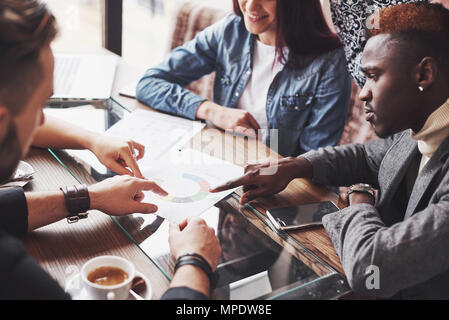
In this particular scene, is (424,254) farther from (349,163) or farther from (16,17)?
(16,17)

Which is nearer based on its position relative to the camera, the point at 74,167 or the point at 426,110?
the point at 426,110

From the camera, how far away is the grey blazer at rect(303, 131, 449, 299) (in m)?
0.85

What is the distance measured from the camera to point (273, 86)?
1740 millimetres

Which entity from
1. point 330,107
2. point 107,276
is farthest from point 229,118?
point 107,276

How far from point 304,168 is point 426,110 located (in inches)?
14.4

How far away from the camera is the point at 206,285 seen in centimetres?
82

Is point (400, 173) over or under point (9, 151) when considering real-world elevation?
under

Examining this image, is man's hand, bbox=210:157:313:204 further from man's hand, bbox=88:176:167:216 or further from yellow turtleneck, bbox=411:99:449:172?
yellow turtleneck, bbox=411:99:449:172

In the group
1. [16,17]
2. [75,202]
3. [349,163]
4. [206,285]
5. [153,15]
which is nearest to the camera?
[16,17]

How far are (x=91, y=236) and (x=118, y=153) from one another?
13.1 inches

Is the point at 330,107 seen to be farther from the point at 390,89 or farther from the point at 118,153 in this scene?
the point at 118,153

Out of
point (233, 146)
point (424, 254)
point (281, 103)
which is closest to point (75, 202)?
point (233, 146)

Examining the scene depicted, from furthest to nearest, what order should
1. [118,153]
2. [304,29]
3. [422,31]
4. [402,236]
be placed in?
[304,29] → [118,153] → [422,31] → [402,236]

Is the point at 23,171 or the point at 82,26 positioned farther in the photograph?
the point at 82,26
